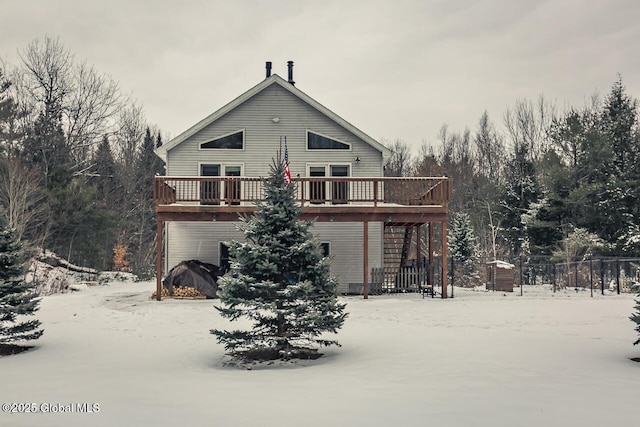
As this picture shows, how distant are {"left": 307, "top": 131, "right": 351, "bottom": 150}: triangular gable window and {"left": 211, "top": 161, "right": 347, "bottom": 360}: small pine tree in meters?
13.3

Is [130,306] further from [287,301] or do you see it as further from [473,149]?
[473,149]

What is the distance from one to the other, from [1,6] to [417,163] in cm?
4096

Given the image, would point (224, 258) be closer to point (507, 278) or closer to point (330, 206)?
point (330, 206)

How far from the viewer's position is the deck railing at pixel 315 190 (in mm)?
20453

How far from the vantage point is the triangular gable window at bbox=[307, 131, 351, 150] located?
969 inches

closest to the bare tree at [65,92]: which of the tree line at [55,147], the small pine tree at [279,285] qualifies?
the tree line at [55,147]

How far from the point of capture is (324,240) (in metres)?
24.3

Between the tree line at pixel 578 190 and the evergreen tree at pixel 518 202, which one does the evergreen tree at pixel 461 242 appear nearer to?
the tree line at pixel 578 190

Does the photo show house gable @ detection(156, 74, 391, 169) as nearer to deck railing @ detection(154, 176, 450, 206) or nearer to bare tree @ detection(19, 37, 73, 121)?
deck railing @ detection(154, 176, 450, 206)

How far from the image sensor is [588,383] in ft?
26.9

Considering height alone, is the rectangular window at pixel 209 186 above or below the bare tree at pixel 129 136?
below

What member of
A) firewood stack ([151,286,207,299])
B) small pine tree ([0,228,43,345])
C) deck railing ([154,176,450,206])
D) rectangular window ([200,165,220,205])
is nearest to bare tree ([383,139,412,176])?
deck railing ([154,176,450,206])

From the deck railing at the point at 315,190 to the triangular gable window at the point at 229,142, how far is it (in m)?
1.67

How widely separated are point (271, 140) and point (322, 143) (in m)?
2.12
